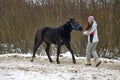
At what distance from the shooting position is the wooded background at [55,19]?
20.2 metres

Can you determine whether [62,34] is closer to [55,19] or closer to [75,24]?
[75,24]

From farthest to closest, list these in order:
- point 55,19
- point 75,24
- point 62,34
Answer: point 55,19 → point 62,34 → point 75,24

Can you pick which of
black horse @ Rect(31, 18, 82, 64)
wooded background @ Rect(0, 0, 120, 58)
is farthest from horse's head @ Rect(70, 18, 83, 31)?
wooded background @ Rect(0, 0, 120, 58)

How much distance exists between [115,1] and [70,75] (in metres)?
9.08

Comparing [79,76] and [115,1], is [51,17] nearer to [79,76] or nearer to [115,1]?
[115,1]

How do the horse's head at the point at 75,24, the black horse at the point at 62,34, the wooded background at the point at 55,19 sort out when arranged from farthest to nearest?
the wooded background at the point at 55,19 → the black horse at the point at 62,34 → the horse's head at the point at 75,24

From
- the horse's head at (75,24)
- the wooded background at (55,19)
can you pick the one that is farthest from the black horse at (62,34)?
the wooded background at (55,19)

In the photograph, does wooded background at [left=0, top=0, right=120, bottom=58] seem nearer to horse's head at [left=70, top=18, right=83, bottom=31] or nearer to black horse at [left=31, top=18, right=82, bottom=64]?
black horse at [left=31, top=18, right=82, bottom=64]

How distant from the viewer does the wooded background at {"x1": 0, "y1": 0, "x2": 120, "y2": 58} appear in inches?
795

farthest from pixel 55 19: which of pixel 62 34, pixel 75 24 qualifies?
pixel 75 24

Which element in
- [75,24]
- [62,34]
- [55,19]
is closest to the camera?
[75,24]

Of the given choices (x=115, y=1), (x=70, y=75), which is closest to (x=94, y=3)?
(x=115, y=1)

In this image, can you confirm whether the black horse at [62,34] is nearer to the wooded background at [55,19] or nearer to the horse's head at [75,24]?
the horse's head at [75,24]

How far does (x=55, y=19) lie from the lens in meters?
22.2
